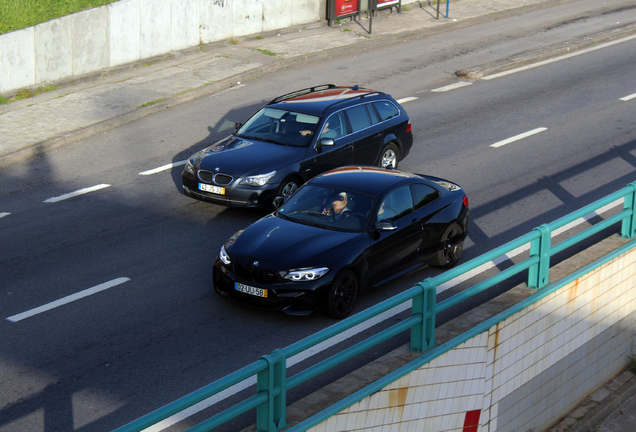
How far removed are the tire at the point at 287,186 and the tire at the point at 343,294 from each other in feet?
11.5

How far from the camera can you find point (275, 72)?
22359 millimetres

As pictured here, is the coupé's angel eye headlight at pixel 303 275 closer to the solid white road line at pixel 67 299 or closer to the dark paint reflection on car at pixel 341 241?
the dark paint reflection on car at pixel 341 241

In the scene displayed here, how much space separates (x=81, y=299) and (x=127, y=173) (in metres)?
5.44

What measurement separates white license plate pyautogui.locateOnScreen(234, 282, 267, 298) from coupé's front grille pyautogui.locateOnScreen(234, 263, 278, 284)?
3.8 inches

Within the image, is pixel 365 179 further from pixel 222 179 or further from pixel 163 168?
pixel 163 168

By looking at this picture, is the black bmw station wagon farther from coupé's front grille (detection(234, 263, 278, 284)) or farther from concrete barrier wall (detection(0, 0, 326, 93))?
concrete barrier wall (detection(0, 0, 326, 93))

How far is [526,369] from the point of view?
877 centimetres

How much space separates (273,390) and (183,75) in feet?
54.0

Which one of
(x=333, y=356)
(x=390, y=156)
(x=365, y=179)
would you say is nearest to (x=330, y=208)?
(x=365, y=179)

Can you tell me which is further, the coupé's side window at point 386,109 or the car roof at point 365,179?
the coupé's side window at point 386,109

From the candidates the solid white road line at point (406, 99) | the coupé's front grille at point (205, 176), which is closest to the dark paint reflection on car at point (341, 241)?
the coupé's front grille at point (205, 176)

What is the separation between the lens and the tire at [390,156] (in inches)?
579

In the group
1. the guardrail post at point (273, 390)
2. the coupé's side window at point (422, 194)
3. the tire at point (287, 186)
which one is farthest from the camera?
the tire at point (287, 186)

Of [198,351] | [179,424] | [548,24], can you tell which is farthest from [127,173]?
[548,24]
